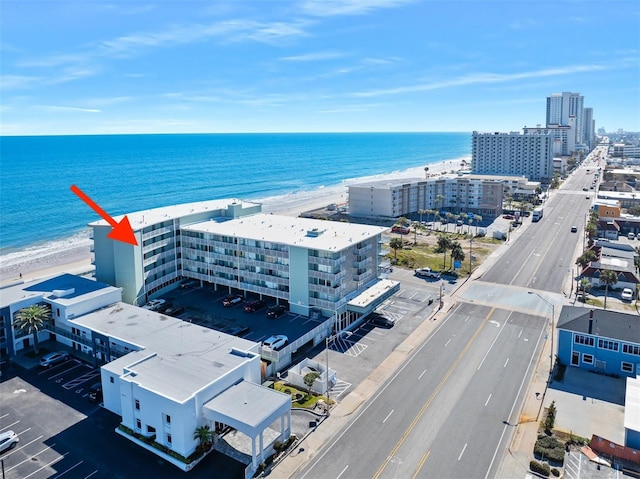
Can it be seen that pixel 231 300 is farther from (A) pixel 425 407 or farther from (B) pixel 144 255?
(A) pixel 425 407

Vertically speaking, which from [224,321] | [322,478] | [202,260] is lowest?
[322,478]

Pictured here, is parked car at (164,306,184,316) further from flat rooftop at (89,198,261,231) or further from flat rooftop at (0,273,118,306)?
flat rooftop at (89,198,261,231)

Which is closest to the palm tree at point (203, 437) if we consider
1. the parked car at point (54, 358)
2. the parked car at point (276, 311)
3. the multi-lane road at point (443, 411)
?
the multi-lane road at point (443, 411)

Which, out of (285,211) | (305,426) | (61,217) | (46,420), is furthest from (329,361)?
(61,217)

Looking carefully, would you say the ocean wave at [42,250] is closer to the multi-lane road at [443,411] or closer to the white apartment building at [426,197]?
the white apartment building at [426,197]

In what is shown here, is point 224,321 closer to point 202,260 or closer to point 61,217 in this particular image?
point 202,260
